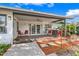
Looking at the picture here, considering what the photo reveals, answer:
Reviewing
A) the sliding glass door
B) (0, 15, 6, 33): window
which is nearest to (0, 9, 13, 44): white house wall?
(0, 15, 6, 33): window

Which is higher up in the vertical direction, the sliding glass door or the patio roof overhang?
the patio roof overhang

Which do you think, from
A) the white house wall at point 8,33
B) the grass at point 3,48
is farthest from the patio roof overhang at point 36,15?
the grass at point 3,48

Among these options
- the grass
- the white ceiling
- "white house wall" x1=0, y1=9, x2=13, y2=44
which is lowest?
the grass

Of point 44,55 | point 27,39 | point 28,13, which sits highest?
point 28,13

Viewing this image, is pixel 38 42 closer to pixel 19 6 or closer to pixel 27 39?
pixel 27 39

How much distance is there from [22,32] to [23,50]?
26.3 inches

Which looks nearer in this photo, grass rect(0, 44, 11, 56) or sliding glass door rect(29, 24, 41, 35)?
grass rect(0, 44, 11, 56)

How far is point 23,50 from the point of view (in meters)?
8.84

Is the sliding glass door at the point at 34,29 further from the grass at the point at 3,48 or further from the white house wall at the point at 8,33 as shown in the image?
the grass at the point at 3,48

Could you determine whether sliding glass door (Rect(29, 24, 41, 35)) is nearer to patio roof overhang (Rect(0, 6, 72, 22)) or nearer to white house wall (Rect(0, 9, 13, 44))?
patio roof overhang (Rect(0, 6, 72, 22))

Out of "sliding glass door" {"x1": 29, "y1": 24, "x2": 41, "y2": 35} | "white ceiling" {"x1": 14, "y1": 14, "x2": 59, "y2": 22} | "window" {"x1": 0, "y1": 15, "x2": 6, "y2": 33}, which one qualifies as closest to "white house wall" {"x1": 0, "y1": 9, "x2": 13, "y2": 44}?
"window" {"x1": 0, "y1": 15, "x2": 6, "y2": 33}

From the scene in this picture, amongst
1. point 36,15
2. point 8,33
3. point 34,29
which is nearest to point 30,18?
point 36,15

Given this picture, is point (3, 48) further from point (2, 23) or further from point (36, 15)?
point (36, 15)

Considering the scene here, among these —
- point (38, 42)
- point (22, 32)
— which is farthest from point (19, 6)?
point (38, 42)
